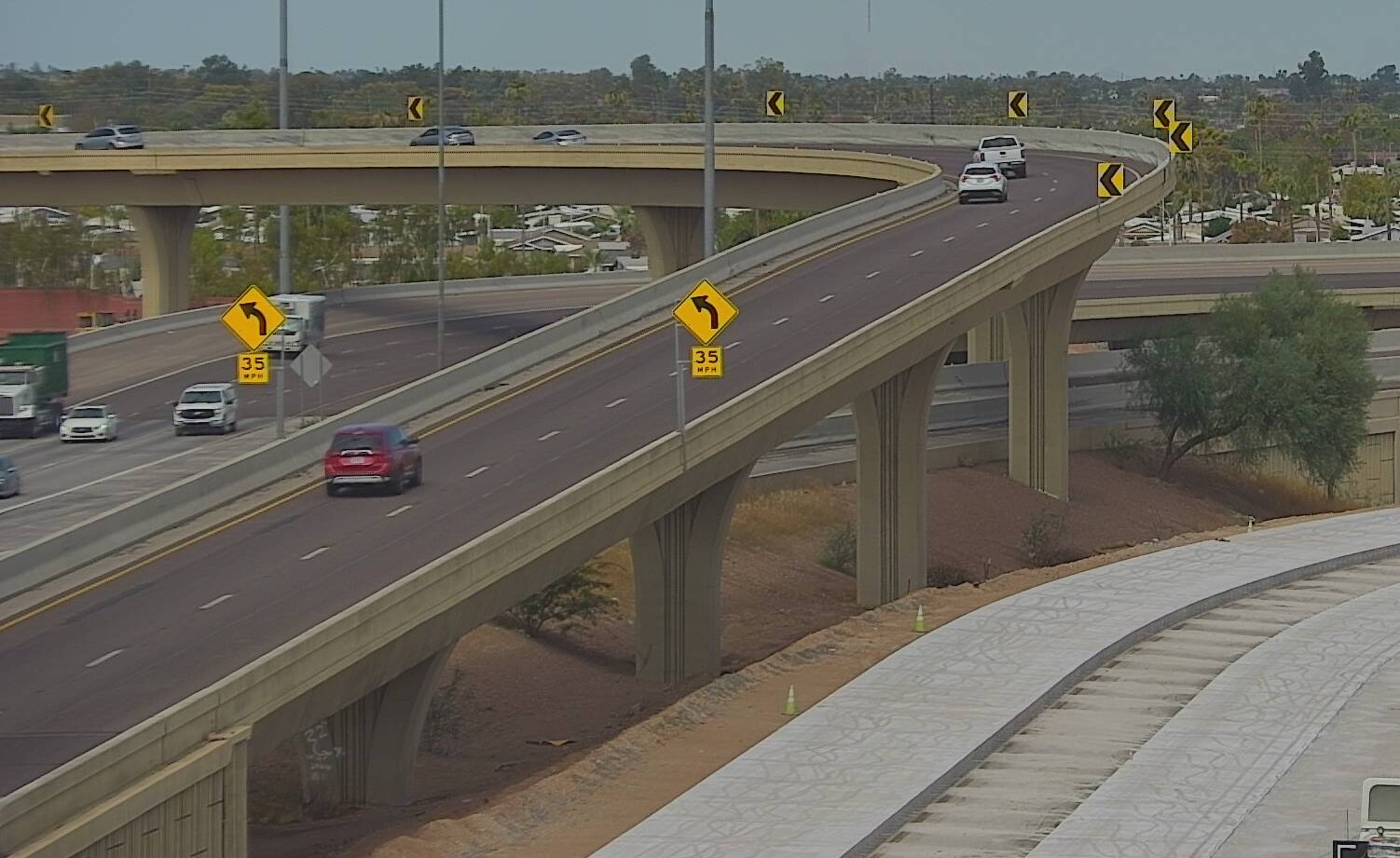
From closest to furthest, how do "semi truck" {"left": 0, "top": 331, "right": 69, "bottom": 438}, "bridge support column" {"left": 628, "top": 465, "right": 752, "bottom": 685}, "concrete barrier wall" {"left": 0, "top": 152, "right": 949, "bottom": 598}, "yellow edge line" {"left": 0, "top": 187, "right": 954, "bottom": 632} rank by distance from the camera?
"yellow edge line" {"left": 0, "top": 187, "right": 954, "bottom": 632}
"concrete barrier wall" {"left": 0, "top": 152, "right": 949, "bottom": 598}
"bridge support column" {"left": 628, "top": 465, "right": 752, "bottom": 685}
"semi truck" {"left": 0, "top": 331, "right": 69, "bottom": 438}

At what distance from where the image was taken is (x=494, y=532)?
117 ft

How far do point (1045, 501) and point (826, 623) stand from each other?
21.1m

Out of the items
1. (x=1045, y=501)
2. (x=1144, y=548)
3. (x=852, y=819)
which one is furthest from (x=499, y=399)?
(x=1045, y=501)

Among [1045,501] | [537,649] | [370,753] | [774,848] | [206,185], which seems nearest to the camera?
[774,848]

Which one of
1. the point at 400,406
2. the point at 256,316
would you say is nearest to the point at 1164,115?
the point at 400,406

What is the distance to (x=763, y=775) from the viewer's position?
33000 mm

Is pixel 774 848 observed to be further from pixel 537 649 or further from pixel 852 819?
pixel 537 649

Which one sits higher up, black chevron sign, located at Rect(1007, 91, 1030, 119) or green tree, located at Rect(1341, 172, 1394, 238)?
black chevron sign, located at Rect(1007, 91, 1030, 119)

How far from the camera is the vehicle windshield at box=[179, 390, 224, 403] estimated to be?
62.8 meters

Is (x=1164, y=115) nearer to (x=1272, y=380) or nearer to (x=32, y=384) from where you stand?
(x=1272, y=380)

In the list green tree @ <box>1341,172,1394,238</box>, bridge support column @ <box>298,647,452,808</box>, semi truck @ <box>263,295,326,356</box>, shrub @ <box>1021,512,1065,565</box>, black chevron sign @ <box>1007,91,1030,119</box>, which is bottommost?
shrub @ <box>1021,512,1065,565</box>

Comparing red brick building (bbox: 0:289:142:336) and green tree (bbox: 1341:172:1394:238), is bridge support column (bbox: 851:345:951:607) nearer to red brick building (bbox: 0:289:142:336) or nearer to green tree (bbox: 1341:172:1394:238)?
red brick building (bbox: 0:289:142:336)

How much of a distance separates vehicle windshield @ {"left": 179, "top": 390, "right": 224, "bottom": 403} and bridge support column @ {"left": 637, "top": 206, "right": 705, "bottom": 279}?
33.6 meters

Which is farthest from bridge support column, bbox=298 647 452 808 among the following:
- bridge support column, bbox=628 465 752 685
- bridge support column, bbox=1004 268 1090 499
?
bridge support column, bbox=1004 268 1090 499
